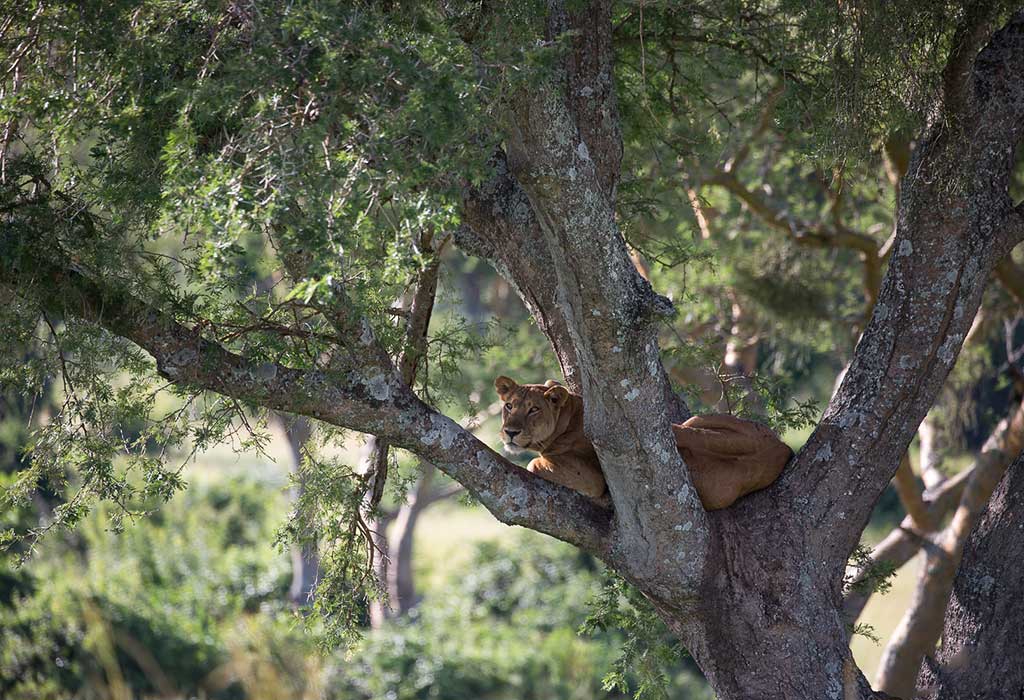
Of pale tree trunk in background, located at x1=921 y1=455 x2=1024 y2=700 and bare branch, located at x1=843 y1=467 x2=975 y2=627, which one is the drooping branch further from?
bare branch, located at x1=843 y1=467 x2=975 y2=627

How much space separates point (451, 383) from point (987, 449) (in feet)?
14.4

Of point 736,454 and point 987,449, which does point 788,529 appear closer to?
point 736,454

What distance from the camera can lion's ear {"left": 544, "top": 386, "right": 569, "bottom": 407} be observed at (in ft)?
15.9

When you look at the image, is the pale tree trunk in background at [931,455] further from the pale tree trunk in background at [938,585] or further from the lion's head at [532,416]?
the lion's head at [532,416]

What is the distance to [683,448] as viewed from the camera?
462 cm

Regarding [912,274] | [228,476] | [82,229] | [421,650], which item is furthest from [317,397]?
[228,476]

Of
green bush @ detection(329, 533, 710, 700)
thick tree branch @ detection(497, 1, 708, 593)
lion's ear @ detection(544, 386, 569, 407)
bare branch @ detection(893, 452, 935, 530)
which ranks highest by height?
green bush @ detection(329, 533, 710, 700)

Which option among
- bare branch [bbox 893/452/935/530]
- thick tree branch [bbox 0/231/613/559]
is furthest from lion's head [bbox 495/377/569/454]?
bare branch [bbox 893/452/935/530]

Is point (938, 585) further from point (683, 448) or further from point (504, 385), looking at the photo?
point (504, 385)

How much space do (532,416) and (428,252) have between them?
35.5 inches

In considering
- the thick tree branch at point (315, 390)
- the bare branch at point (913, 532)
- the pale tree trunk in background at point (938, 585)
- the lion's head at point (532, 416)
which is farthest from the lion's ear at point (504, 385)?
the pale tree trunk in background at point (938, 585)

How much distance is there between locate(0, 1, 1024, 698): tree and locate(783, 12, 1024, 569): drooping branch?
1 centimetres

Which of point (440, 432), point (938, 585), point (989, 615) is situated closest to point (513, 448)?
point (440, 432)

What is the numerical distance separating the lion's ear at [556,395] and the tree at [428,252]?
173 millimetres
